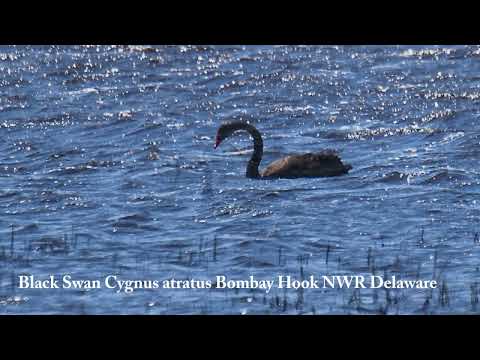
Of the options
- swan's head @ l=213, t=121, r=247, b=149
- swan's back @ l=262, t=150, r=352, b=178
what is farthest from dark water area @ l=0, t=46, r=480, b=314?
swan's head @ l=213, t=121, r=247, b=149

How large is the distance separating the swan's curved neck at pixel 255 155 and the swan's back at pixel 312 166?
413 millimetres

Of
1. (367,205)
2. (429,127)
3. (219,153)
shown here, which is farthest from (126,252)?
(429,127)

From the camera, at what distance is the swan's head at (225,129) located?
22078 millimetres

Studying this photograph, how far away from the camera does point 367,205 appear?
19.0 m

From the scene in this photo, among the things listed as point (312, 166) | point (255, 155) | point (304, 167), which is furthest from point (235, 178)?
point (312, 166)

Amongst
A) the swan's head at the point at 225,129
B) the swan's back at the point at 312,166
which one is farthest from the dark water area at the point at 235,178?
the swan's head at the point at 225,129

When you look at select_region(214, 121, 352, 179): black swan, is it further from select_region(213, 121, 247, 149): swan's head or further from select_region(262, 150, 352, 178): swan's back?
select_region(213, 121, 247, 149): swan's head

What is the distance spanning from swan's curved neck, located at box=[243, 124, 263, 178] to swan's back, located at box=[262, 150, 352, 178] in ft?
1.35

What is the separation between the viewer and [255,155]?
21797 millimetres

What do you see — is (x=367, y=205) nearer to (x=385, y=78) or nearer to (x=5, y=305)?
(x=5, y=305)

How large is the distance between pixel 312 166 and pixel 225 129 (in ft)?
6.11

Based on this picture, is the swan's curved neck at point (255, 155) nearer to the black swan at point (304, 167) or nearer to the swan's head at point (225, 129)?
the black swan at point (304, 167)

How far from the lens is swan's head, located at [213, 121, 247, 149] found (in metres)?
22.1

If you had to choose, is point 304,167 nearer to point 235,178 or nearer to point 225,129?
point 235,178
